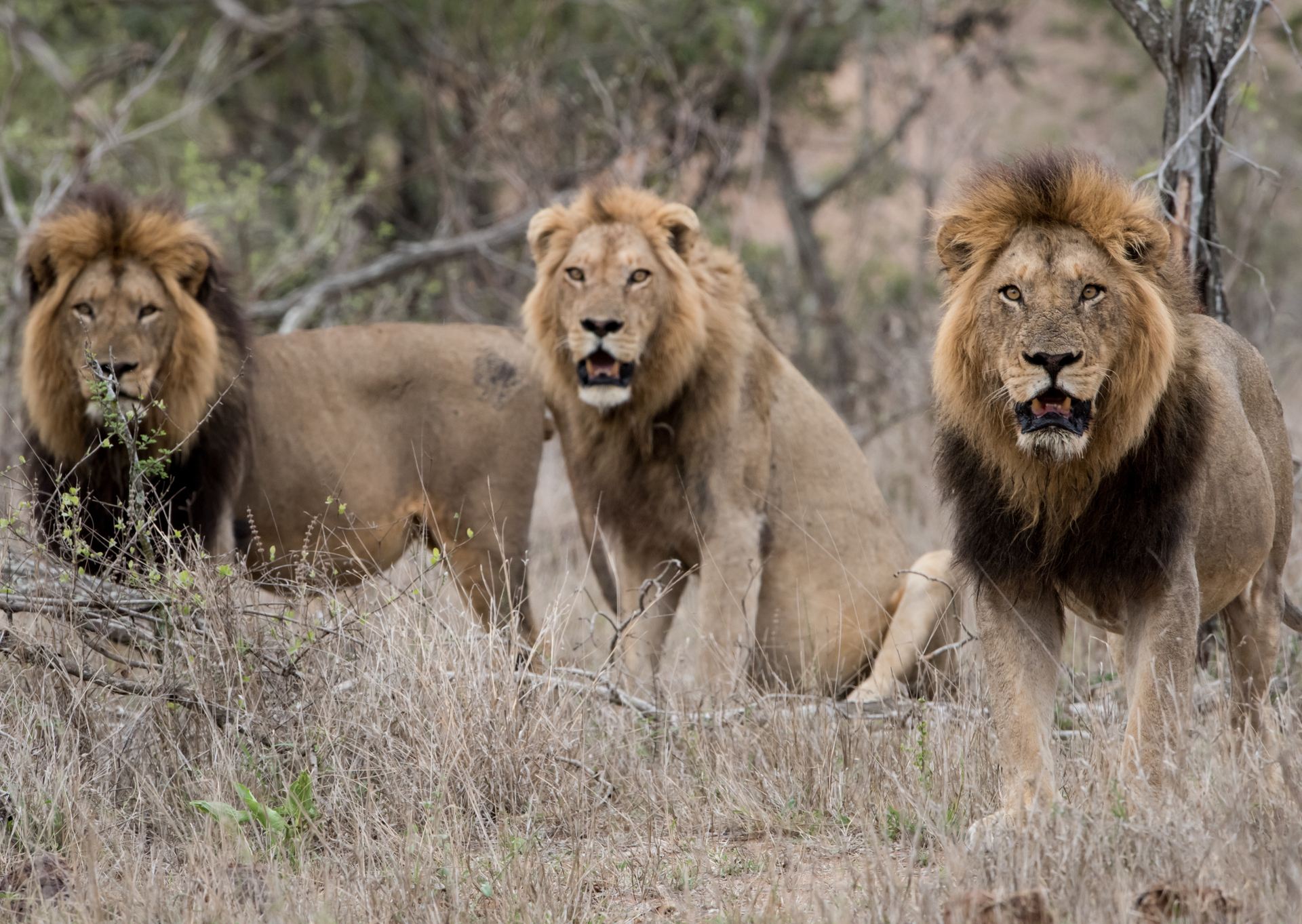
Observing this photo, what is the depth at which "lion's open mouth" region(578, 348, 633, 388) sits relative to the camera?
544 centimetres

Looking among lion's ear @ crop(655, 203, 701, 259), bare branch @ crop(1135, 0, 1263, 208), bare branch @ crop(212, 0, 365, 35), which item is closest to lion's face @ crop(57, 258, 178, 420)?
lion's ear @ crop(655, 203, 701, 259)

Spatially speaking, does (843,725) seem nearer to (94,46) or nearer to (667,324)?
(667,324)

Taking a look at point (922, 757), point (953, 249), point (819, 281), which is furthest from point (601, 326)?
point (819, 281)

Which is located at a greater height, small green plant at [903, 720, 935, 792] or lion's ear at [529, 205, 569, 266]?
lion's ear at [529, 205, 569, 266]

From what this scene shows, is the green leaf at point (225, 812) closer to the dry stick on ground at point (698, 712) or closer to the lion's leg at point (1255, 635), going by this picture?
the dry stick on ground at point (698, 712)

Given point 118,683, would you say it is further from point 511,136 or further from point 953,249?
point 511,136

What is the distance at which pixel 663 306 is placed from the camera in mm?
5562

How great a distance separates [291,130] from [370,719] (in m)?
12.1

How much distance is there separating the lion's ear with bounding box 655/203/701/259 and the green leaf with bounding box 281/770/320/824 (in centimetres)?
280

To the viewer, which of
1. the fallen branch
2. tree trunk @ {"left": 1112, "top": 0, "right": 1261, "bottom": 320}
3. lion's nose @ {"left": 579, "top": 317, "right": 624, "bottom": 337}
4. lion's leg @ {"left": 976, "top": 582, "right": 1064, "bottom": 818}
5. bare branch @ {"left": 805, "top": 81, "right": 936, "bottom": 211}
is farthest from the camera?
bare branch @ {"left": 805, "top": 81, "right": 936, "bottom": 211}

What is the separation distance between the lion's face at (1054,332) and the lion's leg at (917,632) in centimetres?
214

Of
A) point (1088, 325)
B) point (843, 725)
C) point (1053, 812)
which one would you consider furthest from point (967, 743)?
point (1088, 325)

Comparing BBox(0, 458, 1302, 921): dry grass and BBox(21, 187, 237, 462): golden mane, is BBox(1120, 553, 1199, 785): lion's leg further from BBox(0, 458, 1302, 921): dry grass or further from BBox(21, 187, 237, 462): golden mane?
BBox(21, 187, 237, 462): golden mane

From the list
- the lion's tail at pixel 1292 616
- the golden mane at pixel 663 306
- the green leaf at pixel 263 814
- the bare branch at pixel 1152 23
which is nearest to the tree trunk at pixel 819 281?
the golden mane at pixel 663 306
